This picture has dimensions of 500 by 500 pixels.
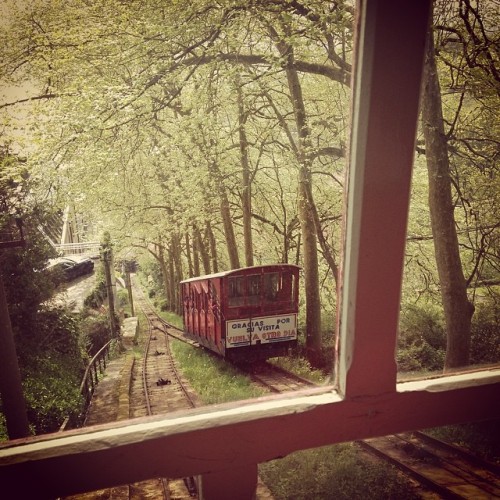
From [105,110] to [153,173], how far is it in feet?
39.1

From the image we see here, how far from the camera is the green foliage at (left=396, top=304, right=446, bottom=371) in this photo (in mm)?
11883

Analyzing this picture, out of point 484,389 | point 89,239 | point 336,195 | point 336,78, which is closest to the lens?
point 484,389

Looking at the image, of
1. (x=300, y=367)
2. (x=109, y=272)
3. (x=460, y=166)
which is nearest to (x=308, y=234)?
(x=300, y=367)

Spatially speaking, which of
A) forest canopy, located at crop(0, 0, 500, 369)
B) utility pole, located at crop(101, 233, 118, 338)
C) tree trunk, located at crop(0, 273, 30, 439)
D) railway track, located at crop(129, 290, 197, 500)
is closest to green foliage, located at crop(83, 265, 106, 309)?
utility pole, located at crop(101, 233, 118, 338)

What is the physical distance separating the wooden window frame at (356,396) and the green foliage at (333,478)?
496 cm

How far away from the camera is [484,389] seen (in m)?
1.28

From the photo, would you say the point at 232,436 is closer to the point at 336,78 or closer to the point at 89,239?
the point at 336,78

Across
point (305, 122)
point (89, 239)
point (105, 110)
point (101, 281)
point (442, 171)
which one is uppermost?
point (305, 122)

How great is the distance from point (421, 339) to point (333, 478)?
896 centimetres

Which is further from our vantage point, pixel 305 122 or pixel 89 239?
pixel 89 239

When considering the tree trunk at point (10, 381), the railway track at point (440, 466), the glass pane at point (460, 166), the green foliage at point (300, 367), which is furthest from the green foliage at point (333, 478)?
the green foliage at point (300, 367)

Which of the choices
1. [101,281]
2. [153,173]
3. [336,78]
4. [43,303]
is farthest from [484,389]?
[101,281]

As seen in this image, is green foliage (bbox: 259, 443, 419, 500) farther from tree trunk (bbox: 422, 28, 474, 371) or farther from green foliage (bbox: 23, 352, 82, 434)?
green foliage (bbox: 23, 352, 82, 434)

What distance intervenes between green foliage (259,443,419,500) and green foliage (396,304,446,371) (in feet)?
20.9
